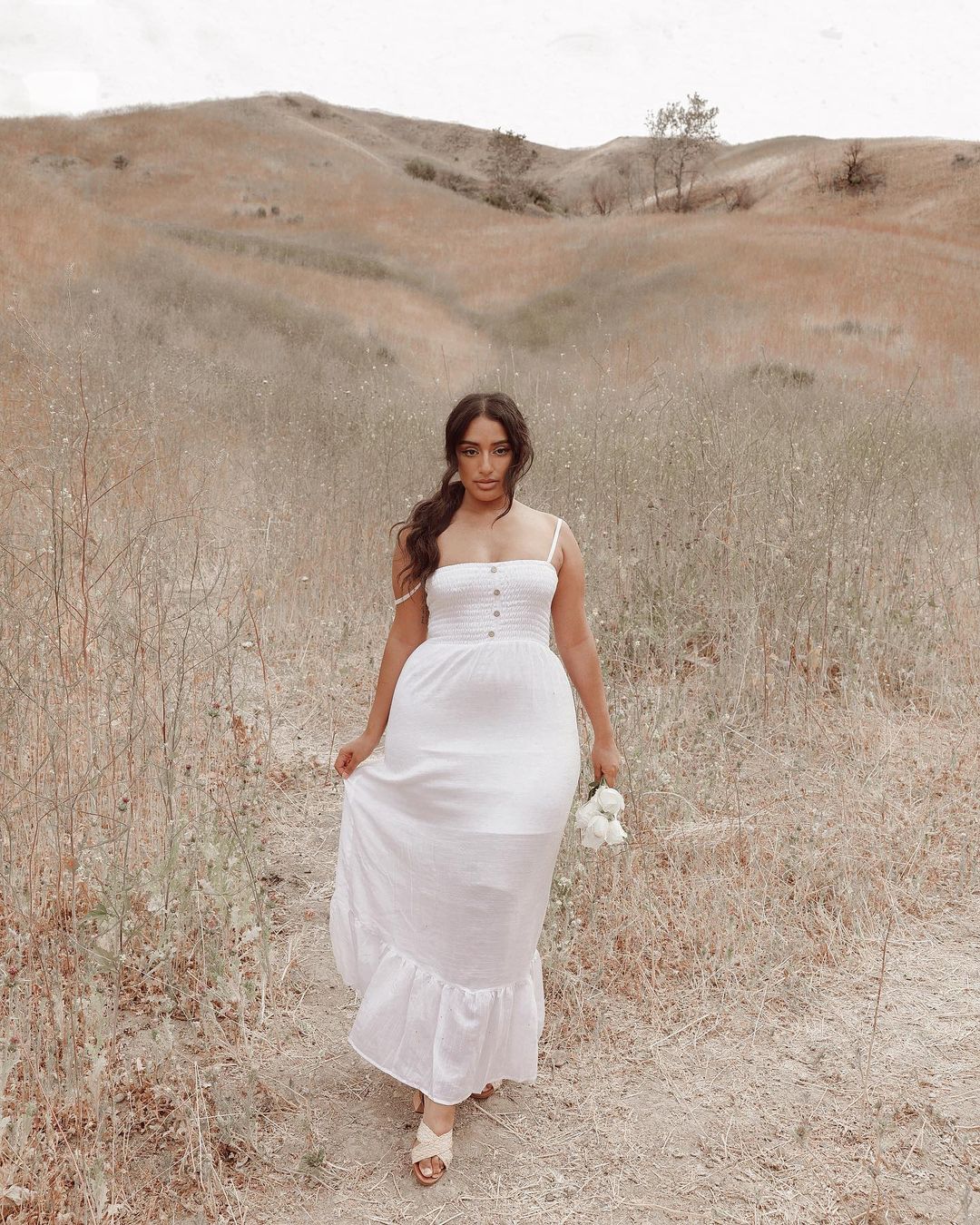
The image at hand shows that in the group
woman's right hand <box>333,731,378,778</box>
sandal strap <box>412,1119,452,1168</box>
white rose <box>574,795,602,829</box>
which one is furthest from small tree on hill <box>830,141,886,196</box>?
sandal strap <box>412,1119,452,1168</box>

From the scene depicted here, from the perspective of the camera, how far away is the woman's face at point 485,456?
250 cm

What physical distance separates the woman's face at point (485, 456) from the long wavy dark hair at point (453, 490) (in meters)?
0.01

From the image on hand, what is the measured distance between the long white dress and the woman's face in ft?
0.70

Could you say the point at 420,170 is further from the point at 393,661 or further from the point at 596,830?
the point at 596,830

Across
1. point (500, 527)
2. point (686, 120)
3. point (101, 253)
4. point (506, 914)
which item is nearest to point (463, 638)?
point (500, 527)

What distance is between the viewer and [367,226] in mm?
28969

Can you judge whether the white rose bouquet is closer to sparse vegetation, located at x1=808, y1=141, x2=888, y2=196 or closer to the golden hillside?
the golden hillside

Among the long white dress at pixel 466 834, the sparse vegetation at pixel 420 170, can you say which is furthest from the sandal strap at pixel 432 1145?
the sparse vegetation at pixel 420 170

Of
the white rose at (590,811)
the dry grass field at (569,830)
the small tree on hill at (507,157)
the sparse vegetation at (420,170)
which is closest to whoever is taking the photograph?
the dry grass field at (569,830)

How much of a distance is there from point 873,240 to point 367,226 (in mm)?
14671

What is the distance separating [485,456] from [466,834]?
963mm

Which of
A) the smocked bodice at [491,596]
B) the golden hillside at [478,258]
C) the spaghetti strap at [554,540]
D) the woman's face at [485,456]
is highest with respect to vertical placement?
the golden hillside at [478,258]

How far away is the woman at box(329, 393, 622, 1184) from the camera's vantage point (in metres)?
2.36

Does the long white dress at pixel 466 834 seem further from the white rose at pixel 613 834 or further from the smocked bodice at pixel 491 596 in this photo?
the white rose at pixel 613 834
